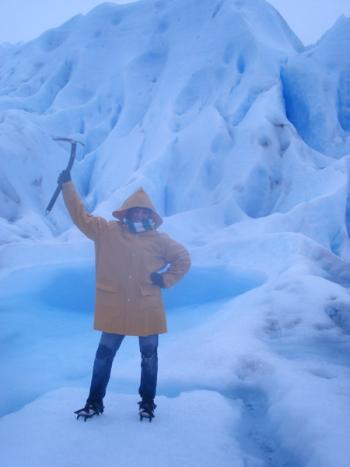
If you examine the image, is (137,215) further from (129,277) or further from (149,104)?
(149,104)

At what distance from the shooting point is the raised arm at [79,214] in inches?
103

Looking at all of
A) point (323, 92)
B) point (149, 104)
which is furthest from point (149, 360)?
point (149, 104)

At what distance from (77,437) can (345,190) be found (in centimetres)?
956

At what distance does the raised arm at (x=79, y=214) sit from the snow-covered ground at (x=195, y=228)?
1111mm

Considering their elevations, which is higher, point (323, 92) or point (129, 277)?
point (129, 277)

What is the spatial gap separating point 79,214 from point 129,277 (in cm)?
46

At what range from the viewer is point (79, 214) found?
8.72ft

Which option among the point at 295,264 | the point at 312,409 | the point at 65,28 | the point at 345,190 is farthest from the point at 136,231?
the point at 65,28

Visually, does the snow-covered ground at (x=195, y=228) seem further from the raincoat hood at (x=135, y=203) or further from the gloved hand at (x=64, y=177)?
the gloved hand at (x=64, y=177)

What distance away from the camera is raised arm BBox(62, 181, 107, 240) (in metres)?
2.63

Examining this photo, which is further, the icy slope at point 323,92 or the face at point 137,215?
the icy slope at point 323,92

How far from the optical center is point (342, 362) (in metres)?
3.71

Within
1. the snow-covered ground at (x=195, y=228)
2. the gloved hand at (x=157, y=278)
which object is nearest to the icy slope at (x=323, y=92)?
the snow-covered ground at (x=195, y=228)

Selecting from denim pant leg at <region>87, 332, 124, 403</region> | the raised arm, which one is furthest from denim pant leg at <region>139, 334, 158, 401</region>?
the raised arm
